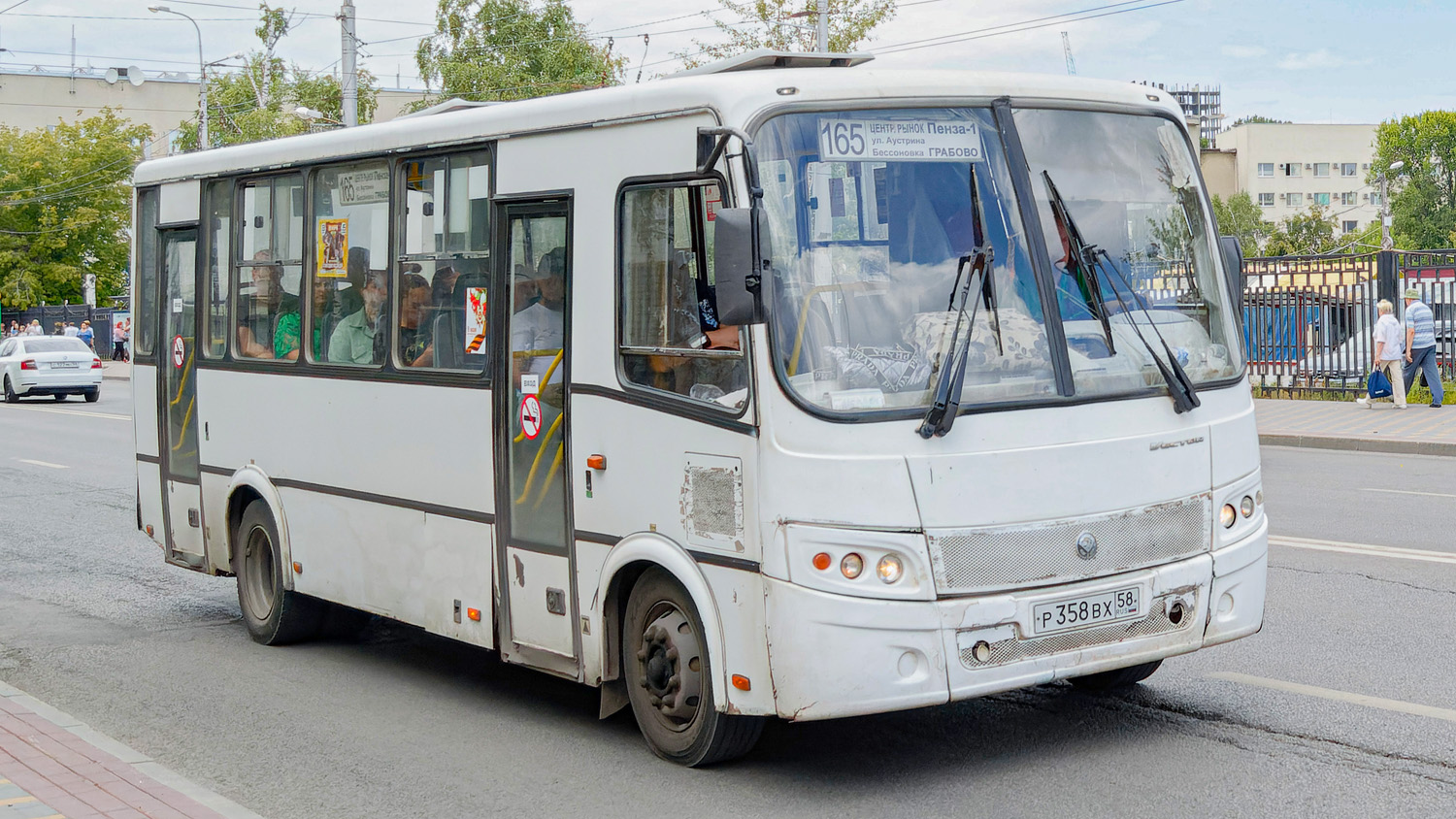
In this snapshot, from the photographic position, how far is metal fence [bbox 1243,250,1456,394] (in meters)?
23.6

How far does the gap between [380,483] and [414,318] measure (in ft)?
2.73

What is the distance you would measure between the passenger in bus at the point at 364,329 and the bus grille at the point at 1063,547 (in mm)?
3457

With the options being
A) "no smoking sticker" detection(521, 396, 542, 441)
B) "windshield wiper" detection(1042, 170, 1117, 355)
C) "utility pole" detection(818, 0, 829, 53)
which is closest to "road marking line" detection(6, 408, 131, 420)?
"utility pole" detection(818, 0, 829, 53)

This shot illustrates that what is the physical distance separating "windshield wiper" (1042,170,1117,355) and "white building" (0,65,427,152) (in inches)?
3523

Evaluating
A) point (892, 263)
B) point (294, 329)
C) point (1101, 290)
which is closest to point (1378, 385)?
point (294, 329)

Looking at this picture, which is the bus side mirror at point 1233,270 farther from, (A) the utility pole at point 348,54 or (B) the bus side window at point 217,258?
(A) the utility pole at point 348,54

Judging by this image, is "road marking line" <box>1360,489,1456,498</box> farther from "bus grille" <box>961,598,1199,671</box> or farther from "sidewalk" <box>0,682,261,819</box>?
"sidewalk" <box>0,682,261,819</box>

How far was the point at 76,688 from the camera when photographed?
25.7ft

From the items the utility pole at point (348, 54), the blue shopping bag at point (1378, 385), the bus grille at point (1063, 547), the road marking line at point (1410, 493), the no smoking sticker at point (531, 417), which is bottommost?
the road marking line at point (1410, 493)

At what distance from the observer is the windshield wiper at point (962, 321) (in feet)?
17.4

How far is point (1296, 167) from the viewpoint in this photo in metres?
144

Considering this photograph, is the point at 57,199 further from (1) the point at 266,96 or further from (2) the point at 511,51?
(2) the point at 511,51

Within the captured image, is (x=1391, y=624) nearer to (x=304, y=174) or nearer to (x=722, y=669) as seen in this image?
(x=722, y=669)

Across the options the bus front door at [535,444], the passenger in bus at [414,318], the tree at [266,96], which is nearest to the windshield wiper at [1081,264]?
the bus front door at [535,444]
